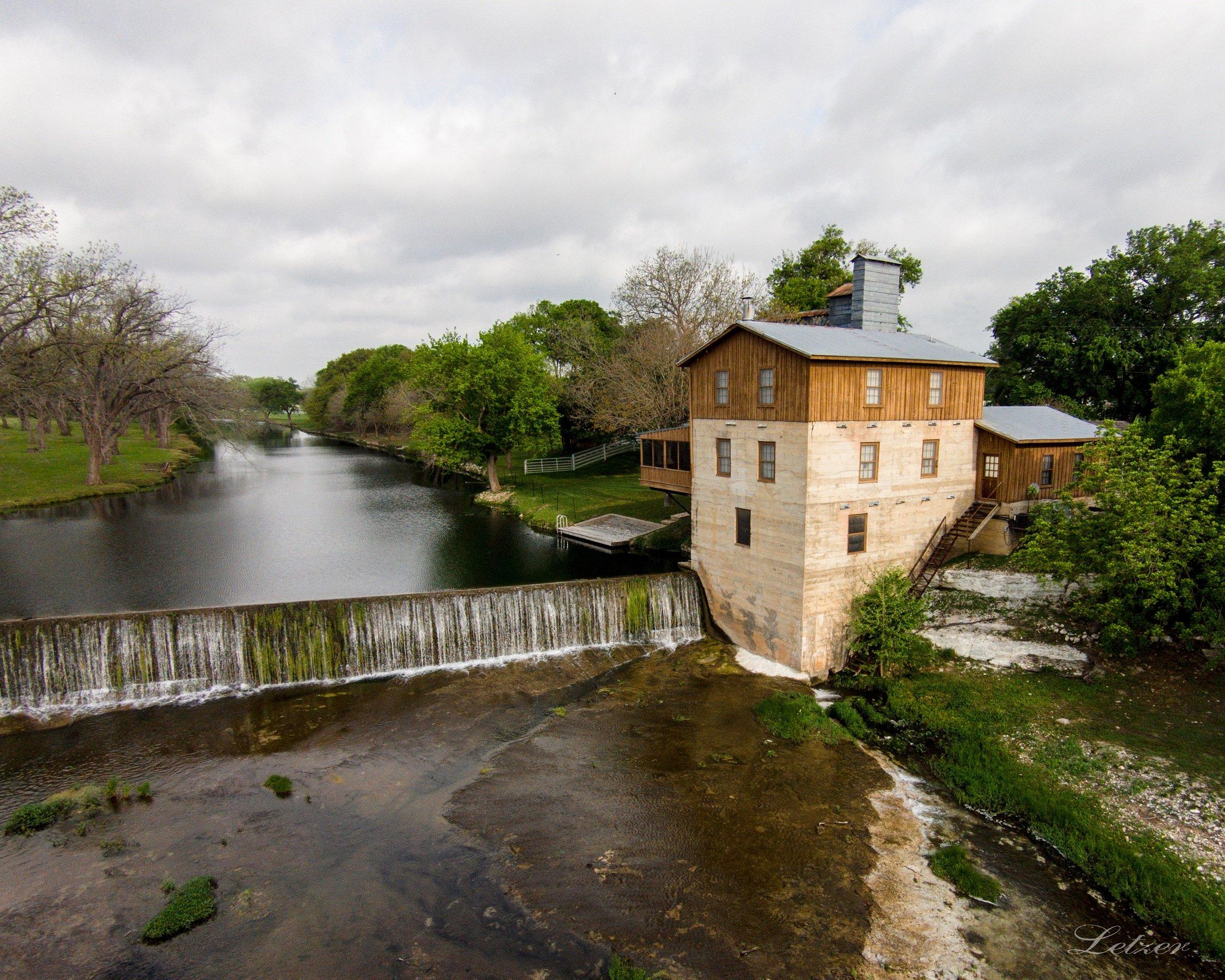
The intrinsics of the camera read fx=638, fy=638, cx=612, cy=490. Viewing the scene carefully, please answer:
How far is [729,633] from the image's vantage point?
24.8m

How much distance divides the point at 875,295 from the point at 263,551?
3294cm

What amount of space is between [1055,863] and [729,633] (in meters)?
12.7

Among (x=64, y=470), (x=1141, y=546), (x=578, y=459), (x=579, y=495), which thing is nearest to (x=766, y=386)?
(x=1141, y=546)

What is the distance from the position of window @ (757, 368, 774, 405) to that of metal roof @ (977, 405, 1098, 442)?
31.1ft

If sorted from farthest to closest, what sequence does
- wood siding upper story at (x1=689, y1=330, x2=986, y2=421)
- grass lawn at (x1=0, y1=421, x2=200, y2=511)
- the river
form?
grass lawn at (x1=0, y1=421, x2=200, y2=511) < the river < wood siding upper story at (x1=689, y1=330, x2=986, y2=421)

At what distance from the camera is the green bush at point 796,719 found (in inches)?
712

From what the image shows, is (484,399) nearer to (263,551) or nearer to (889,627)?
(263,551)

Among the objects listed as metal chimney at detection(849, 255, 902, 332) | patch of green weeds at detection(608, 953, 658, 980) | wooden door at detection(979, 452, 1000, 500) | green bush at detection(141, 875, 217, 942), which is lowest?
patch of green weeds at detection(608, 953, 658, 980)

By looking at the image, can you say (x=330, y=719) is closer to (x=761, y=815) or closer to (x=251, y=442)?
(x=761, y=815)

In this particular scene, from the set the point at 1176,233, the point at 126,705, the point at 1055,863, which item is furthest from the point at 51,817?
the point at 1176,233

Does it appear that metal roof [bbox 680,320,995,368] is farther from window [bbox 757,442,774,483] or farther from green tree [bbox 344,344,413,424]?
green tree [bbox 344,344,413,424]

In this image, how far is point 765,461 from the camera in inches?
883

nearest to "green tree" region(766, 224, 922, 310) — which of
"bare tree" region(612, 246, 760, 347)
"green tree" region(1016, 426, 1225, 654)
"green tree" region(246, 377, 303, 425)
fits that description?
"bare tree" region(612, 246, 760, 347)

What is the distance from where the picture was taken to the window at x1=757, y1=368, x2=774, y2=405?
71.8 feet
